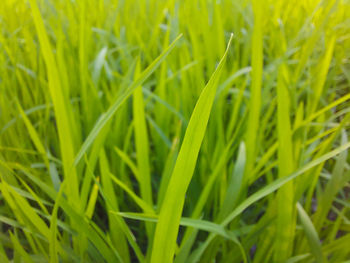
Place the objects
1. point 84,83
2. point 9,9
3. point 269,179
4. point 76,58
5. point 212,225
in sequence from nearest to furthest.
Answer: point 212,225
point 269,179
point 84,83
point 76,58
point 9,9

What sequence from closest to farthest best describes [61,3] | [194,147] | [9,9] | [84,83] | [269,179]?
[194,147] < [269,179] < [84,83] < [9,9] < [61,3]

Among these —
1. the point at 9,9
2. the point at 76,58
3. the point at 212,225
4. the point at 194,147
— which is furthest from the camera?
the point at 9,9

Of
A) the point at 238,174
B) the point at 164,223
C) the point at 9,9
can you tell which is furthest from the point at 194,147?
the point at 9,9

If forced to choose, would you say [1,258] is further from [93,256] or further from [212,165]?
[212,165]

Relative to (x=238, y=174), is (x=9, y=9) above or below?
above

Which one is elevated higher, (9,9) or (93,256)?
(9,9)

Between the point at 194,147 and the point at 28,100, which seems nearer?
the point at 194,147

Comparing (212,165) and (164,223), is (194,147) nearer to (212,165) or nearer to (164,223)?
(164,223)

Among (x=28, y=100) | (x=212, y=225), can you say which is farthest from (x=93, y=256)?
(x=28, y=100)

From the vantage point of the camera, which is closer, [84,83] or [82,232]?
[82,232]

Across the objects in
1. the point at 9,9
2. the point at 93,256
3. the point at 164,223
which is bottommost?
the point at 93,256
